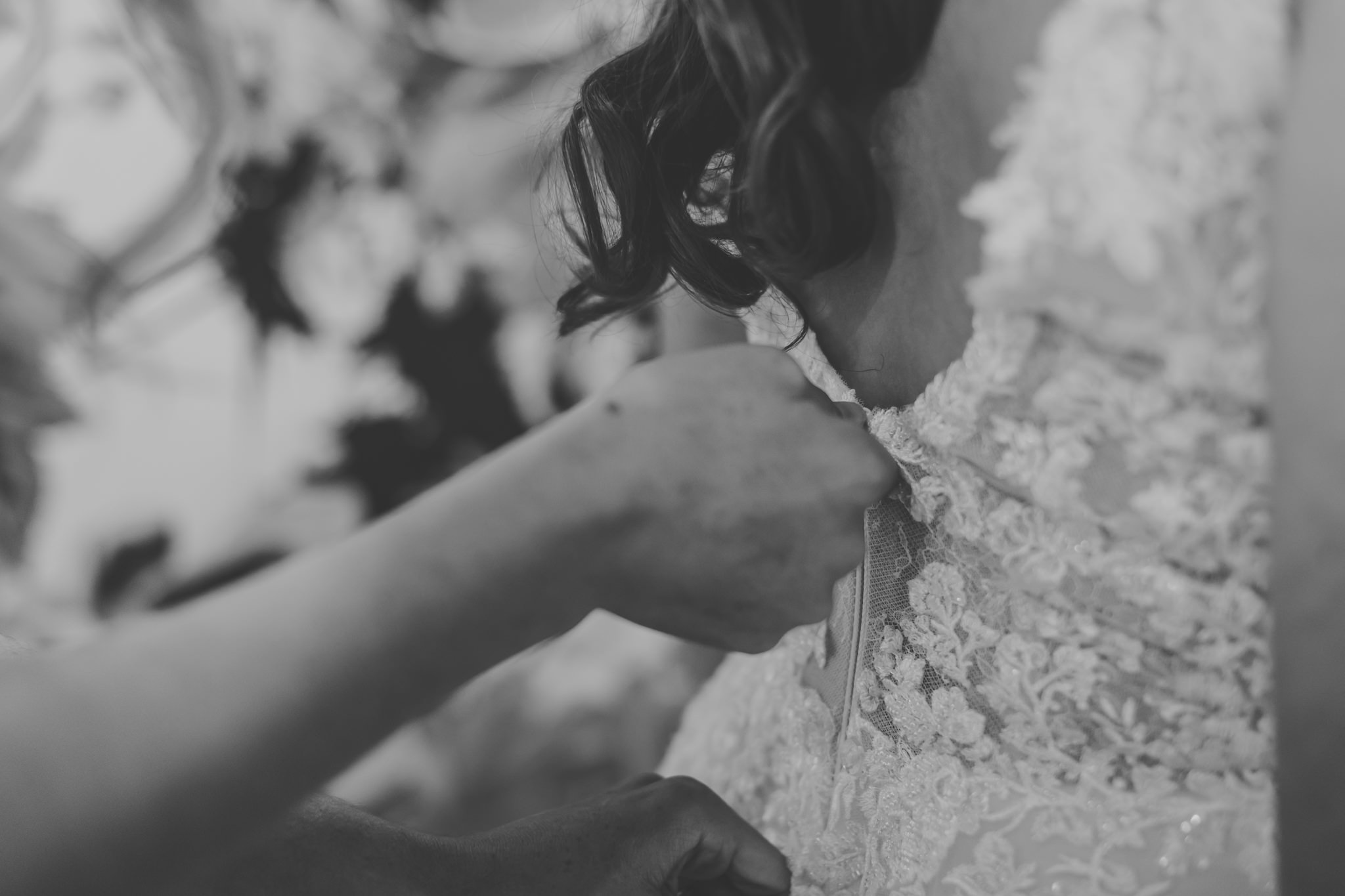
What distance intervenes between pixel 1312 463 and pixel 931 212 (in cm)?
22

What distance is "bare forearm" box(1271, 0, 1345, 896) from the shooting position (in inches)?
14.1

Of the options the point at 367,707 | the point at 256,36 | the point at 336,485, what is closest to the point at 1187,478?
the point at 367,707

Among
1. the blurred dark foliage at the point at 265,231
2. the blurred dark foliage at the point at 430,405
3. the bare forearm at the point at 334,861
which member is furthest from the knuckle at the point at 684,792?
the blurred dark foliage at the point at 265,231

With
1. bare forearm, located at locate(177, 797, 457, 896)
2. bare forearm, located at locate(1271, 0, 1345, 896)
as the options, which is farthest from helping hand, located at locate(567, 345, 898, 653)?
bare forearm, located at locate(177, 797, 457, 896)

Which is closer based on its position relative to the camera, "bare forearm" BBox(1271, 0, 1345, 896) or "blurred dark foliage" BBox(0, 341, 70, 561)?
"bare forearm" BBox(1271, 0, 1345, 896)

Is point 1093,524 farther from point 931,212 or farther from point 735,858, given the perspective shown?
point 735,858

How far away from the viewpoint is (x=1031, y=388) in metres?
0.44

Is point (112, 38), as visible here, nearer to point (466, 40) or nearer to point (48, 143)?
point (48, 143)

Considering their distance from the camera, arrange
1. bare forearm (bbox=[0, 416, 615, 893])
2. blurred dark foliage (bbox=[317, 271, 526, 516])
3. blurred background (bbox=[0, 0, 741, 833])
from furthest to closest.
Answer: blurred dark foliage (bbox=[317, 271, 526, 516])
blurred background (bbox=[0, 0, 741, 833])
bare forearm (bbox=[0, 416, 615, 893])

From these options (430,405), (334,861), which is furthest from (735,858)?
(430,405)

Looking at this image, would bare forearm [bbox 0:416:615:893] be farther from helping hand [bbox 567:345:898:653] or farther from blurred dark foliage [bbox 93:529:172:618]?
blurred dark foliage [bbox 93:529:172:618]

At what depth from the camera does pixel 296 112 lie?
4.20ft

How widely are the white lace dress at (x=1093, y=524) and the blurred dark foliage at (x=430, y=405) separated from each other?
87 centimetres

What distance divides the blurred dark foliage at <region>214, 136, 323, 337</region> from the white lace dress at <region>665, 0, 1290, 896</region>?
3.13ft
